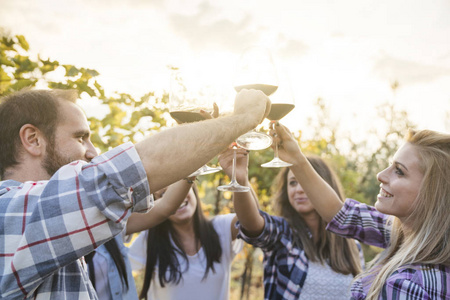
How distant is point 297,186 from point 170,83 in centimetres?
171

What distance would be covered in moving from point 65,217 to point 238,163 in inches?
55.1

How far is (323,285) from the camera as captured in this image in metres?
2.70

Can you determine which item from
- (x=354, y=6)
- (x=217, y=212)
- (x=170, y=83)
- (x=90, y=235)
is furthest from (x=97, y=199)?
(x=354, y=6)

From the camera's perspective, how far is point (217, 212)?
5121mm

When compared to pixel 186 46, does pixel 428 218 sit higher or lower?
lower

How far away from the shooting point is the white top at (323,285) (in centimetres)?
267

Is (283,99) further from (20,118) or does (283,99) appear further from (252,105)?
(20,118)

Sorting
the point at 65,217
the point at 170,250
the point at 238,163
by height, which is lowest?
the point at 170,250

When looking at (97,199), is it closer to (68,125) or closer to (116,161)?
(116,161)

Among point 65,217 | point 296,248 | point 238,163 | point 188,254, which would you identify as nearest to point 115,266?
point 188,254

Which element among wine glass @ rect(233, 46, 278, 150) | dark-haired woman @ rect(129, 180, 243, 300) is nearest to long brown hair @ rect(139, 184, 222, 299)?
dark-haired woman @ rect(129, 180, 243, 300)

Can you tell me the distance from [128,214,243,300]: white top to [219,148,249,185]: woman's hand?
0.97m

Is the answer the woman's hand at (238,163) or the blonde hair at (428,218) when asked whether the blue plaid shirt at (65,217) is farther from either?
the blonde hair at (428,218)

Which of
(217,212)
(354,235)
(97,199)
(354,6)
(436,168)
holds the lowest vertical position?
(217,212)
